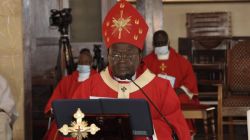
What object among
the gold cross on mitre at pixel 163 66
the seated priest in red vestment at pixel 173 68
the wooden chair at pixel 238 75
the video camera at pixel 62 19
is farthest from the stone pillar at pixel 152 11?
the wooden chair at pixel 238 75

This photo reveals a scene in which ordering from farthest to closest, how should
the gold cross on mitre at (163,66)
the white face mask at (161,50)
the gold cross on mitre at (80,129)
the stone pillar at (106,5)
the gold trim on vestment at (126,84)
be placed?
the stone pillar at (106,5) → the gold cross on mitre at (163,66) → the white face mask at (161,50) → the gold trim on vestment at (126,84) → the gold cross on mitre at (80,129)

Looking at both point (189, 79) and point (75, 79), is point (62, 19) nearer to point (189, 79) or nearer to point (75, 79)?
point (75, 79)

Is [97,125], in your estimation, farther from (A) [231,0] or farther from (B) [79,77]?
(A) [231,0]

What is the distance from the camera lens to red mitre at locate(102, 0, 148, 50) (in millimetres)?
3789

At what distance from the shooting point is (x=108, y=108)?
3195 millimetres

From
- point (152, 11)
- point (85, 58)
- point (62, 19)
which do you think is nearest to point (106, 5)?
point (152, 11)

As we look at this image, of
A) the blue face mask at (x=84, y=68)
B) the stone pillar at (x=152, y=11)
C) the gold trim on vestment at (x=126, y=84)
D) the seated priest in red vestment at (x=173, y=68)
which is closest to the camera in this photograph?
the gold trim on vestment at (x=126, y=84)

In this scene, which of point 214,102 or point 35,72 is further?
point 214,102

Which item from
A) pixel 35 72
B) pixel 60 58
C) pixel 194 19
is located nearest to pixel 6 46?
pixel 60 58

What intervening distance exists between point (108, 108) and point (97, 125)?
0.15 metres

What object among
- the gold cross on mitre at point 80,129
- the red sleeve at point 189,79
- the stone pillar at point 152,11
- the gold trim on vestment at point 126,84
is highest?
the stone pillar at point 152,11

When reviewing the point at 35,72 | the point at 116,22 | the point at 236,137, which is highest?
the point at 116,22

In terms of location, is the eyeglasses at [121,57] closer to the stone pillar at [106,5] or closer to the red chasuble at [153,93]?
the red chasuble at [153,93]

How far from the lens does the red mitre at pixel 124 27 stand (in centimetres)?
379
